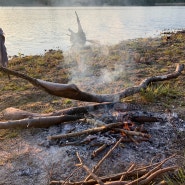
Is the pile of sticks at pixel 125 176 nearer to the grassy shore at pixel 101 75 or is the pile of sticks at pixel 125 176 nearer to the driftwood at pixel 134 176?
the driftwood at pixel 134 176

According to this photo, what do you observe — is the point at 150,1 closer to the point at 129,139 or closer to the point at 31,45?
the point at 31,45

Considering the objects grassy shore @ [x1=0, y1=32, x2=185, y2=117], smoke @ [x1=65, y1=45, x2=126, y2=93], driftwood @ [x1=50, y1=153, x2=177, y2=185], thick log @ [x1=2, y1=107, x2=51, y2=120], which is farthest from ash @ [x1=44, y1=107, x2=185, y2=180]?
smoke @ [x1=65, y1=45, x2=126, y2=93]

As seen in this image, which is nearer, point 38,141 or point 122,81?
point 38,141

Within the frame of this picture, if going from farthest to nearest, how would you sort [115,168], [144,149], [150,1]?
[150,1], [144,149], [115,168]

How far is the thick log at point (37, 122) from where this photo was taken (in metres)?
6.81

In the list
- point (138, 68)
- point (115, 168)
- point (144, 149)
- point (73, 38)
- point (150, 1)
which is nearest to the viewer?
point (115, 168)

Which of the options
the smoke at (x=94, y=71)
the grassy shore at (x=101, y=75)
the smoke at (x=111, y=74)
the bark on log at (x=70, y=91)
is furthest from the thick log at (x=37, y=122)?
the smoke at (x=111, y=74)

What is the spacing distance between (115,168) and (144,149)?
850 mm

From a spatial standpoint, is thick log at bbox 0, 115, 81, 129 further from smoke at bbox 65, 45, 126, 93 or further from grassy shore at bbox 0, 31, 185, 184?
smoke at bbox 65, 45, 126, 93

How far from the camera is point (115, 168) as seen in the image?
5.52 meters

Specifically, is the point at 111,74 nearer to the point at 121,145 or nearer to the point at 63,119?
the point at 63,119

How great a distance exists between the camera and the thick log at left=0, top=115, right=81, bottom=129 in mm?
6812

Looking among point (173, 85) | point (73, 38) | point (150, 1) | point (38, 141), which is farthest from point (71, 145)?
point (150, 1)

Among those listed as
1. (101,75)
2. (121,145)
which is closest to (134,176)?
(121,145)
